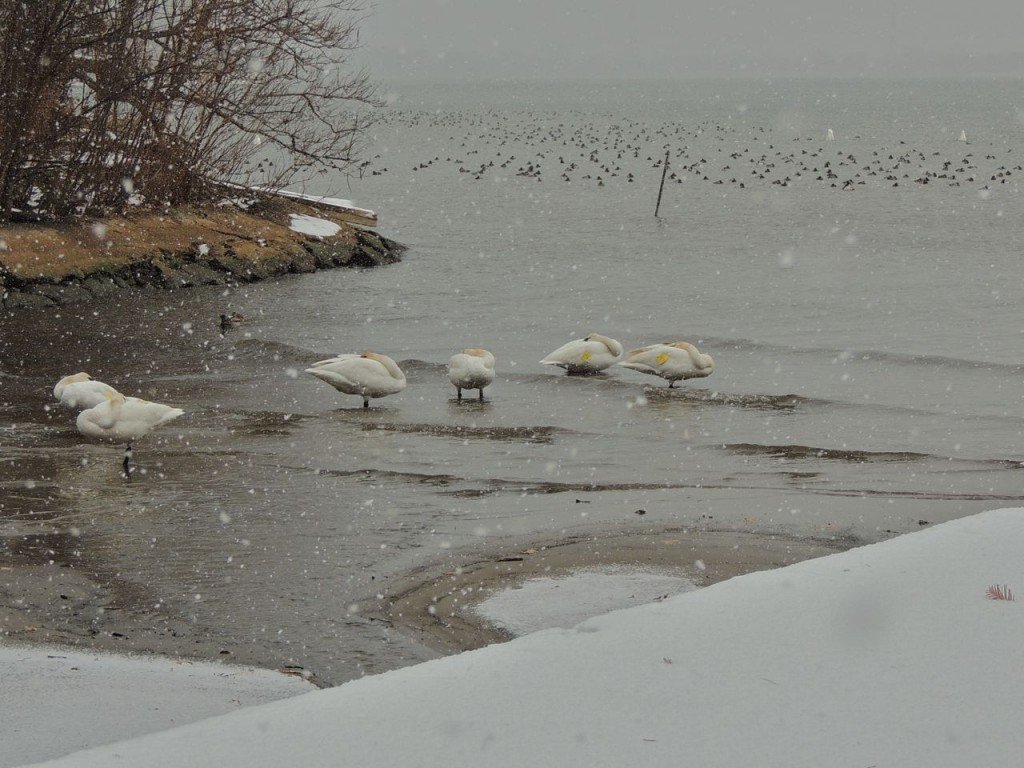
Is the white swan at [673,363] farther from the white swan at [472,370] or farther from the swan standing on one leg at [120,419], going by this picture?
the swan standing on one leg at [120,419]

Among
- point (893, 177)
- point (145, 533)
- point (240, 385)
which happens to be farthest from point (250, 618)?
point (893, 177)

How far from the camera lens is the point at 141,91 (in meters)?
23.5

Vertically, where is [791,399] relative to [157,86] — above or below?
below

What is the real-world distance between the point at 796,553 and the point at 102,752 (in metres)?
4.73

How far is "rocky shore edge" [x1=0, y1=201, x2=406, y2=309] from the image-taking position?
20.8m

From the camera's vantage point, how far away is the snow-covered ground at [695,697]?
436 cm

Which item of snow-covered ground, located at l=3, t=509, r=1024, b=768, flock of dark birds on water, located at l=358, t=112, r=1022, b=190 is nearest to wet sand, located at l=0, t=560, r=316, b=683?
snow-covered ground, located at l=3, t=509, r=1024, b=768

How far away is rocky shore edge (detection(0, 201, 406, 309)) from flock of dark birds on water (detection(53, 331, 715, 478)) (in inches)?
287

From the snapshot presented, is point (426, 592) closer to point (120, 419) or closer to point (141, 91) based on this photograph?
point (120, 419)

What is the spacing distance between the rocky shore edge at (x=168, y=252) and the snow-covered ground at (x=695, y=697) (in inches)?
644

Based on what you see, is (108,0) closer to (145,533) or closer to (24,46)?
(24,46)

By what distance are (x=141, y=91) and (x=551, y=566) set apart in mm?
18303

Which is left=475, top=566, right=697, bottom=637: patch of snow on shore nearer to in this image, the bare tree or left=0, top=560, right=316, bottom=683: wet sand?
left=0, top=560, right=316, bottom=683: wet sand

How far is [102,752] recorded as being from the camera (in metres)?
4.51
